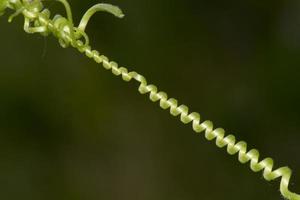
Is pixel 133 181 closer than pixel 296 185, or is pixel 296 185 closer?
pixel 296 185

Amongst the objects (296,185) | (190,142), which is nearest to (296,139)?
(296,185)

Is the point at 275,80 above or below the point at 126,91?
above

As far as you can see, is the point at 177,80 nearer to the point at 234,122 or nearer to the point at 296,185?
the point at 234,122

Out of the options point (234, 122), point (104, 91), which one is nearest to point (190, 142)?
point (234, 122)

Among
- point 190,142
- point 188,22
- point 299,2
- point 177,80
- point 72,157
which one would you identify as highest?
point 299,2

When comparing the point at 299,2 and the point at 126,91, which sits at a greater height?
the point at 299,2

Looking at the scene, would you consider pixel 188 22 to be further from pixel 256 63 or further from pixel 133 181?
pixel 133 181
